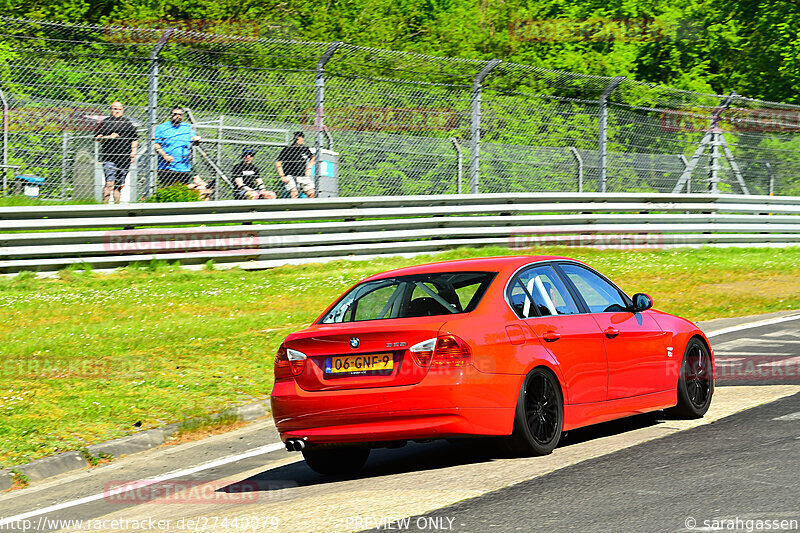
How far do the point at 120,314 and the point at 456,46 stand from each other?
116 ft

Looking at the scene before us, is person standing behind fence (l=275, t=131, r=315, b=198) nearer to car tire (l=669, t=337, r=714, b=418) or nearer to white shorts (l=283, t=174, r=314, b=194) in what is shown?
white shorts (l=283, t=174, r=314, b=194)

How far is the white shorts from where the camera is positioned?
1770 centimetres

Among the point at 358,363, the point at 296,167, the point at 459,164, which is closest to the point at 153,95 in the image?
the point at 296,167

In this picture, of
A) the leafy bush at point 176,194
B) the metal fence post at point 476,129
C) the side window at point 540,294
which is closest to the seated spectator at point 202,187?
the leafy bush at point 176,194

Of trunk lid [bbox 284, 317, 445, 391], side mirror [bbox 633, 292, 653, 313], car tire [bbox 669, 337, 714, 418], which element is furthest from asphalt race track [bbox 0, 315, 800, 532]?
side mirror [bbox 633, 292, 653, 313]

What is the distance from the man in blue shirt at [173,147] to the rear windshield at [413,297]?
935 centimetres

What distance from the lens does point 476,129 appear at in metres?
19.2

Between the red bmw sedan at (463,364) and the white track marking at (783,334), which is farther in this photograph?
the white track marking at (783,334)

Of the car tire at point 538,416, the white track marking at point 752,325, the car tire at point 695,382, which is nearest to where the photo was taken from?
the car tire at point 538,416

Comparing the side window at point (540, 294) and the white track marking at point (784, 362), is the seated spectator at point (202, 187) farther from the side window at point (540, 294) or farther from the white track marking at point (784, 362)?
the side window at point (540, 294)

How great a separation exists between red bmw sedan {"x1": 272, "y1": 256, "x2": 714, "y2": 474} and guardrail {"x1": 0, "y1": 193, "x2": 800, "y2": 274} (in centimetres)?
924

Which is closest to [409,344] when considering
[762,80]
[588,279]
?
[588,279]

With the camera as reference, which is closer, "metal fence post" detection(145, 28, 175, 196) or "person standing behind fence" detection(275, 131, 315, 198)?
"metal fence post" detection(145, 28, 175, 196)

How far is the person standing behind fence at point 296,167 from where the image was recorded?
17375 millimetres
